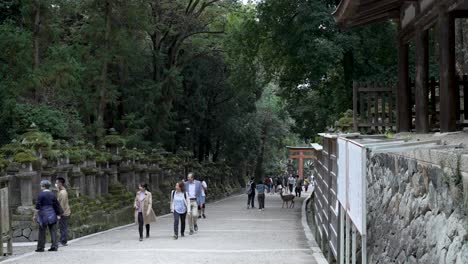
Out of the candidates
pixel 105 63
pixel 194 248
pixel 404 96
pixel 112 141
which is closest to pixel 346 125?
pixel 404 96

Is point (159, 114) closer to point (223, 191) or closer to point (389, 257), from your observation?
point (223, 191)

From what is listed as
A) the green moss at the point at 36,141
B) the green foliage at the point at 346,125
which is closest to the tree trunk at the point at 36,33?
the green moss at the point at 36,141

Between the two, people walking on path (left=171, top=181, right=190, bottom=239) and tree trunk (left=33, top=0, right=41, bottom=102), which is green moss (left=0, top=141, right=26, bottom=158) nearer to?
people walking on path (left=171, top=181, right=190, bottom=239)

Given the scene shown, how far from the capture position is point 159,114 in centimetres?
3831

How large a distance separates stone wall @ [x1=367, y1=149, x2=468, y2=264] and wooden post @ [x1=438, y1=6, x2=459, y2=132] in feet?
9.44

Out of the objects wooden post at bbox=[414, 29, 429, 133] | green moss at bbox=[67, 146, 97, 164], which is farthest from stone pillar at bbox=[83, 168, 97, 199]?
wooden post at bbox=[414, 29, 429, 133]

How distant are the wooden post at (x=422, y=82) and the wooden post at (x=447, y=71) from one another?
1690 mm

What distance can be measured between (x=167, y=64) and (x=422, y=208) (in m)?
35.6

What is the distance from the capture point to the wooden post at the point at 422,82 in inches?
481

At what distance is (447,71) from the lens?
1033cm

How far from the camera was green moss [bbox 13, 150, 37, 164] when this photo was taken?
15.6m

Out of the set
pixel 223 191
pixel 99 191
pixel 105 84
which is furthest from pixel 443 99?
pixel 223 191

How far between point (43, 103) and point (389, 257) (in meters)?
22.7

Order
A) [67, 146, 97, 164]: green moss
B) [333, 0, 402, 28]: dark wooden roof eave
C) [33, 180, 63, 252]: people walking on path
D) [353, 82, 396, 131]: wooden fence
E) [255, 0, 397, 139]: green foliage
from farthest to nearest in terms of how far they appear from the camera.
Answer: [255, 0, 397, 139]: green foliage
[67, 146, 97, 164]: green moss
[353, 82, 396, 131]: wooden fence
[33, 180, 63, 252]: people walking on path
[333, 0, 402, 28]: dark wooden roof eave
